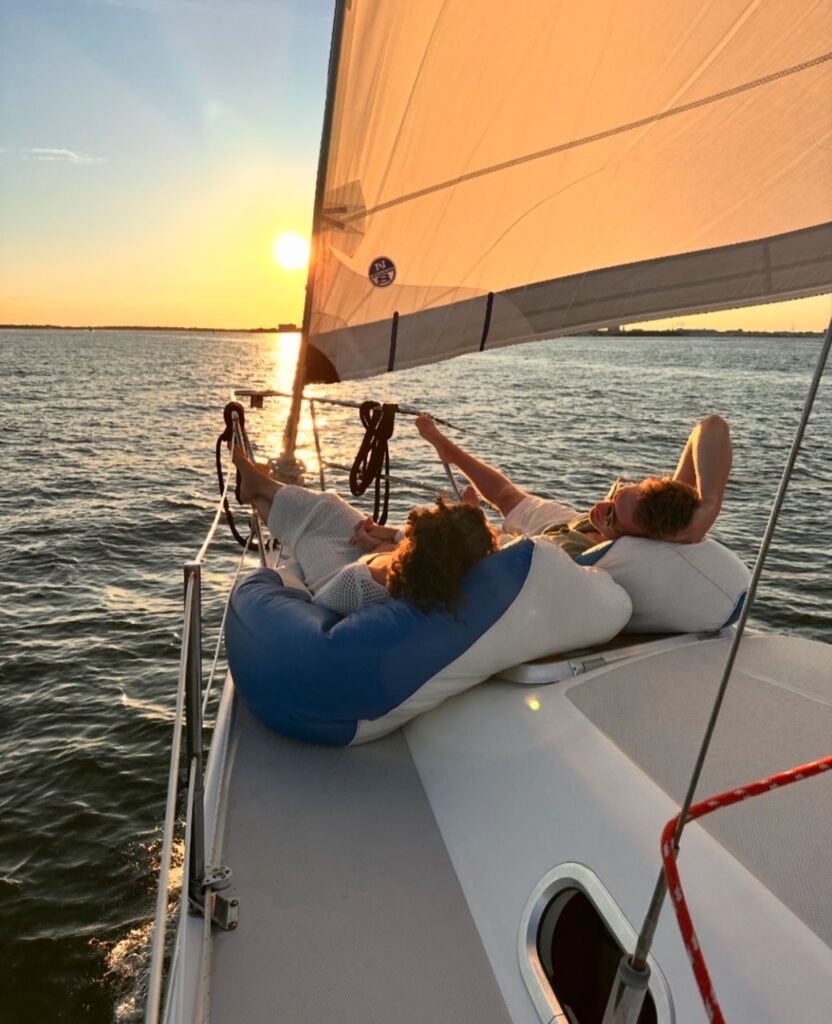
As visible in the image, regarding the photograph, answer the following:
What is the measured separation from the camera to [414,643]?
2.40 metres

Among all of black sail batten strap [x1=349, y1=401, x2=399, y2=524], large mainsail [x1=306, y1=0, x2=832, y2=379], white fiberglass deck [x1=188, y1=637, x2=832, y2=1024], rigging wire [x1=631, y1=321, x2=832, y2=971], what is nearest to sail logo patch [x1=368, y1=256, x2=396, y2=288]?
large mainsail [x1=306, y1=0, x2=832, y2=379]

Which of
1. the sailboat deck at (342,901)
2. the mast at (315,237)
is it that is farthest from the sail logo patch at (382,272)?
the sailboat deck at (342,901)

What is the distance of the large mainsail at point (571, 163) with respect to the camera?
246cm

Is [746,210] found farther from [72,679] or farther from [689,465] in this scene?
[72,679]

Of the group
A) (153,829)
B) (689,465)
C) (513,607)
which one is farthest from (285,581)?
(153,829)

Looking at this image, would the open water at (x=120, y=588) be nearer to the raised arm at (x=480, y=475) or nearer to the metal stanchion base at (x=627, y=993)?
the raised arm at (x=480, y=475)

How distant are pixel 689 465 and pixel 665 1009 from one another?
7.62ft

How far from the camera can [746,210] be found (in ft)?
8.77

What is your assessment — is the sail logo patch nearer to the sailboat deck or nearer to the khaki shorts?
the khaki shorts

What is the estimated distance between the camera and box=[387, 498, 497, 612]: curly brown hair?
2.42 metres

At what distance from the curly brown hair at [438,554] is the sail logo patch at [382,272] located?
4.34 ft

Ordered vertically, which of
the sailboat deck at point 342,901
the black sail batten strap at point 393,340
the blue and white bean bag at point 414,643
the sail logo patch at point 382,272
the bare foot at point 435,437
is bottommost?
the sailboat deck at point 342,901

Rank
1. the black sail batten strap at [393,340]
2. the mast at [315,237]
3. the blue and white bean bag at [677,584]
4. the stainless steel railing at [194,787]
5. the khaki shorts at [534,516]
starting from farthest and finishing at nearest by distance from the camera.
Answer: the khaki shorts at [534,516] < the black sail batten strap at [393,340] < the mast at [315,237] < the blue and white bean bag at [677,584] < the stainless steel railing at [194,787]

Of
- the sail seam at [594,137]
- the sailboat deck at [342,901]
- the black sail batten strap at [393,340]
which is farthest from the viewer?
the black sail batten strap at [393,340]
